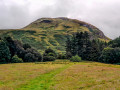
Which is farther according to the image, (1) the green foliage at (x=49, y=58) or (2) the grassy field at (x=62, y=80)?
(1) the green foliage at (x=49, y=58)

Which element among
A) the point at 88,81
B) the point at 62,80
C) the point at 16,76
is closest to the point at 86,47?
the point at 16,76

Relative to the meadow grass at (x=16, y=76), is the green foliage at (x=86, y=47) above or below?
above

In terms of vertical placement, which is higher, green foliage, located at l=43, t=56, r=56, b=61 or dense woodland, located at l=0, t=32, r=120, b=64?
dense woodland, located at l=0, t=32, r=120, b=64

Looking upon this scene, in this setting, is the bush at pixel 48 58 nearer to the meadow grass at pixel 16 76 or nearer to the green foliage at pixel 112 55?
the green foliage at pixel 112 55

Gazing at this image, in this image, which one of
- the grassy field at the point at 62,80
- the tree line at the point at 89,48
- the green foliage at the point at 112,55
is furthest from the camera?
the tree line at the point at 89,48

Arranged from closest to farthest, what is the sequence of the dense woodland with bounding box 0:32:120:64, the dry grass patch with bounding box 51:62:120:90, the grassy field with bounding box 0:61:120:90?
the dry grass patch with bounding box 51:62:120:90 → the grassy field with bounding box 0:61:120:90 → the dense woodland with bounding box 0:32:120:64

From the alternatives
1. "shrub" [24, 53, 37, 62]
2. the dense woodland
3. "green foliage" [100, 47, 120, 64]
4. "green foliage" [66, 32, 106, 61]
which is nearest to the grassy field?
the dense woodland

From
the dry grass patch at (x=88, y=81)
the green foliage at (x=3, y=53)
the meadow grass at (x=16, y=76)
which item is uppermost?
the green foliage at (x=3, y=53)

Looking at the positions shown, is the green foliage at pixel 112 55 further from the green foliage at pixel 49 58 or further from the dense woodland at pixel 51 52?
the green foliage at pixel 49 58

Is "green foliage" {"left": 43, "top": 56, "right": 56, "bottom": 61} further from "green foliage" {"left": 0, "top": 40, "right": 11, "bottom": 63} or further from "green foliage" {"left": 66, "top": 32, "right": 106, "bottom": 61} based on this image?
"green foliage" {"left": 0, "top": 40, "right": 11, "bottom": 63}

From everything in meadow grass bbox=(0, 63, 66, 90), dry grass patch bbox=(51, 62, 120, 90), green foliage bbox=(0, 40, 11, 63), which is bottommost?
meadow grass bbox=(0, 63, 66, 90)

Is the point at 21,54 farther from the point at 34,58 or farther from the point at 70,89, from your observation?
the point at 70,89

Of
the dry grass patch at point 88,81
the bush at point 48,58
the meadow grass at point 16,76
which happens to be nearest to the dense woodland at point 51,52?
the bush at point 48,58

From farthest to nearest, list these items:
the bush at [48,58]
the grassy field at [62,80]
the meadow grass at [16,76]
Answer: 1. the bush at [48,58]
2. the meadow grass at [16,76]
3. the grassy field at [62,80]
